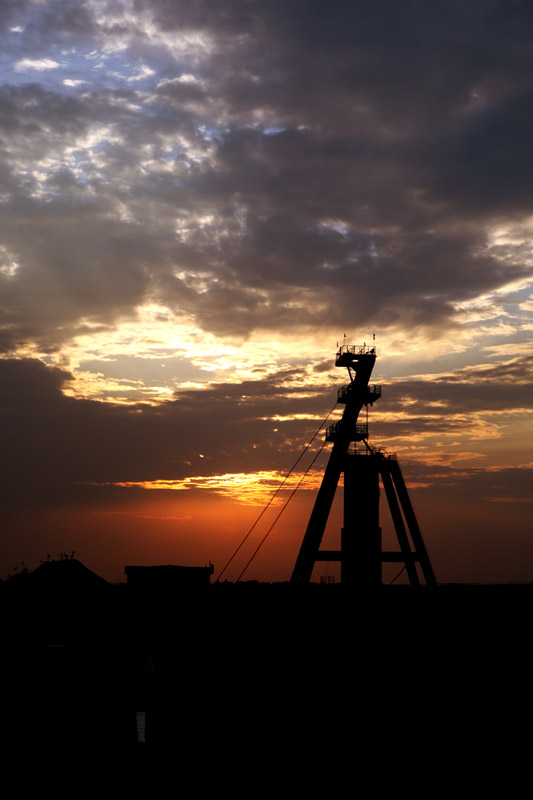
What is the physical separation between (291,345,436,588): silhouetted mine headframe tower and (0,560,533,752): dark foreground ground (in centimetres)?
418

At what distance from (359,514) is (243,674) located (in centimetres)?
1913

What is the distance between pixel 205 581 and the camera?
123 feet

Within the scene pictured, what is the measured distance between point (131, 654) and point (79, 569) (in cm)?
1364

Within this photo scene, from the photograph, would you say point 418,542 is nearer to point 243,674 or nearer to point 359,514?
point 359,514

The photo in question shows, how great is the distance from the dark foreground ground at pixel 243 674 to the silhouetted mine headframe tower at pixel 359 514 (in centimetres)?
418

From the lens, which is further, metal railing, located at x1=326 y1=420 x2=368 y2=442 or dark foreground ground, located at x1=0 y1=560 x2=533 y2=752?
metal railing, located at x1=326 y1=420 x2=368 y2=442

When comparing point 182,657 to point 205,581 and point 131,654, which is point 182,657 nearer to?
point 131,654

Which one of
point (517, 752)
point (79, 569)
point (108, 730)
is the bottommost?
point (517, 752)

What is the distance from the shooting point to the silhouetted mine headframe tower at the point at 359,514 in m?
42.4

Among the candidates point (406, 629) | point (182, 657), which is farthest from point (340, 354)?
point (182, 657)

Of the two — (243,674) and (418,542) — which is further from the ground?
(418,542)

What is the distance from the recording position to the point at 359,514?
143 feet

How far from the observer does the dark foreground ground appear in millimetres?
20125

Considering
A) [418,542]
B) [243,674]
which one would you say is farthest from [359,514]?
[243,674]
